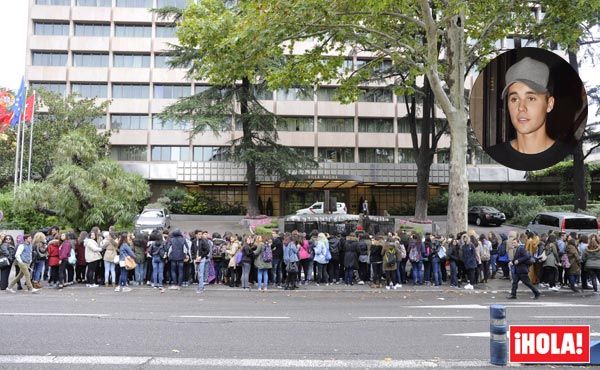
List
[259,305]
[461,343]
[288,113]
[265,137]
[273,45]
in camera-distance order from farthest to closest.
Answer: [288,113] < [265,137] < [273,45] < [259,305] < [461,343]

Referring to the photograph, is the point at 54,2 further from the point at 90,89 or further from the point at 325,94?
the point at 325,94

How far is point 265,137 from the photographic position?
3294cm

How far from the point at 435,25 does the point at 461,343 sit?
473 inches

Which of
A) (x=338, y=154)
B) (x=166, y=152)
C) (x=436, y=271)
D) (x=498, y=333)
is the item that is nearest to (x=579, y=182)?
(x=338, y=154)

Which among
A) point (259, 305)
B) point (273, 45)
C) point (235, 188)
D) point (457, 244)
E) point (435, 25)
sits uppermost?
point (435, 25)

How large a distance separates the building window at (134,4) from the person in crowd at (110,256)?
37937 millimetres

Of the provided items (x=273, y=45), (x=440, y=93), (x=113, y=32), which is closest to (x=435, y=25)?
(x=440, y=93)

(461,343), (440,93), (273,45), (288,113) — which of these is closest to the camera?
(461,343)

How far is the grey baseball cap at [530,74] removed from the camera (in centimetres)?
1437

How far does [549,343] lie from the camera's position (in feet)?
18.2

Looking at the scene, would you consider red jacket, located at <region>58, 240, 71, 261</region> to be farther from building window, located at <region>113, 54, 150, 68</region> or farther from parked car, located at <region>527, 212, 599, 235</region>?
building window, located at <region>113, 54, 150, 68</region>

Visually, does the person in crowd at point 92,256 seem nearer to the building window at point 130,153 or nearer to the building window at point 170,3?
the building window at point 130,153

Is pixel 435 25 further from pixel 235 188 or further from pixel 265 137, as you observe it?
pixel 235 188

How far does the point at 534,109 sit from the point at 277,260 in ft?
28.3
